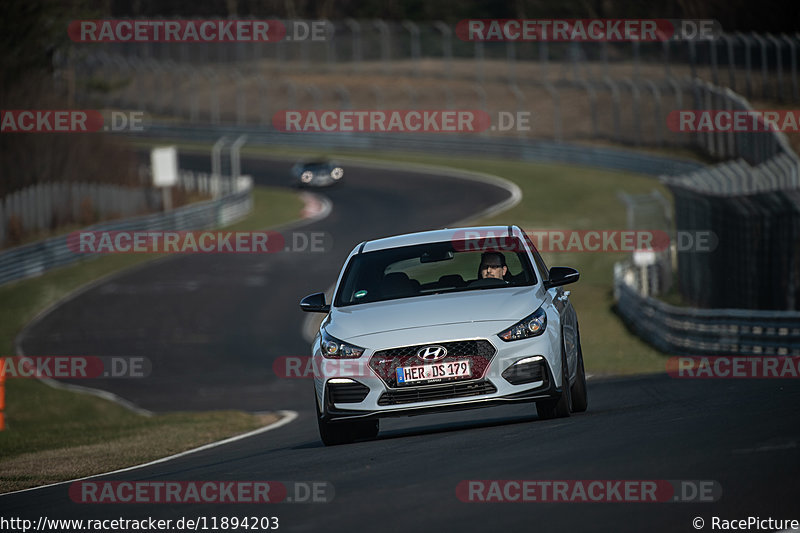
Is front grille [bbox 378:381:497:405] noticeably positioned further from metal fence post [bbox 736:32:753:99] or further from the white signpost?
the white signpost

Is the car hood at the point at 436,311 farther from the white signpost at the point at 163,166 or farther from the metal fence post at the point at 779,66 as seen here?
the white signpost at the point at 163,166

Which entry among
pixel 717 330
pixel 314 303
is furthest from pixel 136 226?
pixel 314 303

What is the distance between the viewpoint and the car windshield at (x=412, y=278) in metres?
11.1

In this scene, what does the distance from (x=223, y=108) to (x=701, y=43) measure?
34.9 metres

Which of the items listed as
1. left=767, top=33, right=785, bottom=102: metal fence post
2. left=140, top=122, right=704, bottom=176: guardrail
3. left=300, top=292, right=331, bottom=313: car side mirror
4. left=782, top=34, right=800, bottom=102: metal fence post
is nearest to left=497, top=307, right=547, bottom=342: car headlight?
left=300, top=292, right=331, bottom=313: car side mirror

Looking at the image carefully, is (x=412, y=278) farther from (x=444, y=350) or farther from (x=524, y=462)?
(x=524, y=462)

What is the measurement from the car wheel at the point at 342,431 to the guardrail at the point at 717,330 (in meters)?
9.26

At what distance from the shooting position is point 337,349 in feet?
33.8


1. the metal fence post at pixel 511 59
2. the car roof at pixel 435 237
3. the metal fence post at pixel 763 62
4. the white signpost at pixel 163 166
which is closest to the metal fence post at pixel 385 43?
the metal fence post at pixel 511 59

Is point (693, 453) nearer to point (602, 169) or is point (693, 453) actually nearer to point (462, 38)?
point (602, 169)

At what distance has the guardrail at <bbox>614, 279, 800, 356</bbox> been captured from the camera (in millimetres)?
19141

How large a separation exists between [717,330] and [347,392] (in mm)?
12231

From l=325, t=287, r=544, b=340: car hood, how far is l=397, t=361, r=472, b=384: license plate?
309 mm

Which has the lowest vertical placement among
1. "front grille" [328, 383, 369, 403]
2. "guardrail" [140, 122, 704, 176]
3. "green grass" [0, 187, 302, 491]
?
"green grass" [0, 187, 302, 491]
